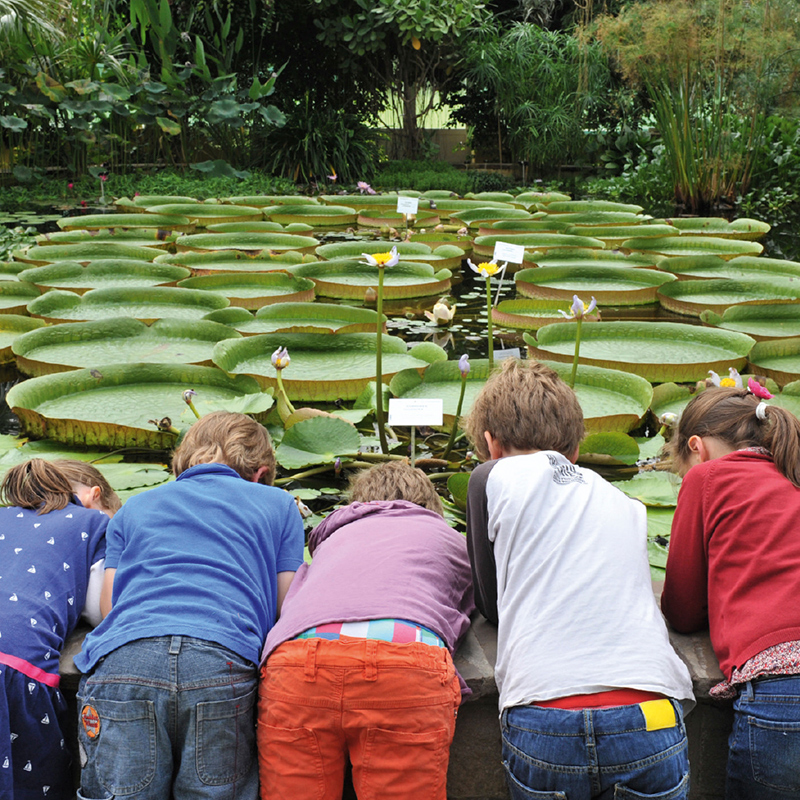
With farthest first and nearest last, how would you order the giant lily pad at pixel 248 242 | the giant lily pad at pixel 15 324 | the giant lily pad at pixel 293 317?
the giant lily pad at pixel 248 242, the giant lily pad at pixel 293 317, the giant lily pad at pixel 15 324

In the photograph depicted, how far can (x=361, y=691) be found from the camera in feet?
4.23

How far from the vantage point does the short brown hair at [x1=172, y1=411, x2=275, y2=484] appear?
5.64 feet

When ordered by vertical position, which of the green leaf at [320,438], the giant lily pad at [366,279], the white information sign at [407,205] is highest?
the white information sign at [407,205]

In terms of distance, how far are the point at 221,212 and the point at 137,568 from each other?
243 inches

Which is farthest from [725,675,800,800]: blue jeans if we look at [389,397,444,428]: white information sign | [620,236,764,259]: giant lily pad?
[620,236,764,259]: giant lily pad

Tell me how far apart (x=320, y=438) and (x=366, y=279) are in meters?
2.63

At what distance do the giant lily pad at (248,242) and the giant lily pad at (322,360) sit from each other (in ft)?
7.30

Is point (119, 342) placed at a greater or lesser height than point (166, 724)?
greater

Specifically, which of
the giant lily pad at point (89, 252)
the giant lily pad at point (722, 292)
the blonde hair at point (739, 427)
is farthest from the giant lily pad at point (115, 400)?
the giant lily pad at point (722, 292)

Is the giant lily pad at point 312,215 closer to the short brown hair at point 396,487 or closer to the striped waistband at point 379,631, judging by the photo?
the short brown hair at point 396,487

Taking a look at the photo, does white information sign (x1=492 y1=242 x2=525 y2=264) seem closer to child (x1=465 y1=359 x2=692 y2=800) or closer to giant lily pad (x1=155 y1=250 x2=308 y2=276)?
child (x1=465 y1=359 x2=692 y2=800)

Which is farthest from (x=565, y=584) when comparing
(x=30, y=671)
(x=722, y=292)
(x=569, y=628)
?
(x=722, y=292)

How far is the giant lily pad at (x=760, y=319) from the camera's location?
3.76 m

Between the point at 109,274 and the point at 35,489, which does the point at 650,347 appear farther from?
the point at 109,274
